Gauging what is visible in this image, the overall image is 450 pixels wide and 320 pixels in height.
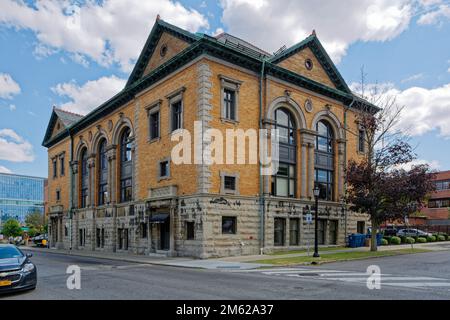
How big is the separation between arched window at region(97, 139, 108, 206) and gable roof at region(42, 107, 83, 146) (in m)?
8.47

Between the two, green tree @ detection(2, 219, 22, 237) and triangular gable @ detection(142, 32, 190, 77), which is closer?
triangular gable @ detection(142, 32, 190, 77)

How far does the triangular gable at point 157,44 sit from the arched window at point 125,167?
4.82m

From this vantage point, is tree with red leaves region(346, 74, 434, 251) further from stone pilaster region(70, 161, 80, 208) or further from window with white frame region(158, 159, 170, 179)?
stone pilaster region(70, 161, 80, 208)

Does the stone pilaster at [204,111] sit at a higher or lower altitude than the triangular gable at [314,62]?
lower

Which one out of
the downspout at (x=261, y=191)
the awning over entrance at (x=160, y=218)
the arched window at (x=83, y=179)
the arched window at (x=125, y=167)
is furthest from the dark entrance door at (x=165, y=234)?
the arched window at (x=83, y=179)

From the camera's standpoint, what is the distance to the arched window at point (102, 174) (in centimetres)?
3872

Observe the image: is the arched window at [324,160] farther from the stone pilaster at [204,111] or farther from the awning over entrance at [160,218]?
the awning over entrance at [160,218]

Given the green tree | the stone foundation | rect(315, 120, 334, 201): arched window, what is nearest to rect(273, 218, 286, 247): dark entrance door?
the stone foundation

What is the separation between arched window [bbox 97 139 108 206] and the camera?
38.7 meters

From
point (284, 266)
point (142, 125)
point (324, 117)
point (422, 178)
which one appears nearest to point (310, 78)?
point (324, 117)

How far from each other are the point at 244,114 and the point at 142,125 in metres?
8.93

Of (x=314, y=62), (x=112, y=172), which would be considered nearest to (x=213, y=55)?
(x=314, y=62)

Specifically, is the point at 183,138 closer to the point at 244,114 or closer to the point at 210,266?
the point at 244,114

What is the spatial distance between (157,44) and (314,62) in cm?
1231
